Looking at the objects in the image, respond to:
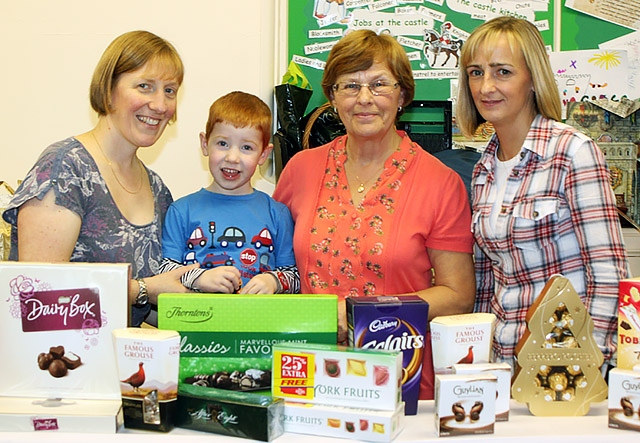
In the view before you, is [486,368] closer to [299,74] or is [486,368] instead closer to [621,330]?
[621,330]

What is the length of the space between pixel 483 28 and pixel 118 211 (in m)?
1.12

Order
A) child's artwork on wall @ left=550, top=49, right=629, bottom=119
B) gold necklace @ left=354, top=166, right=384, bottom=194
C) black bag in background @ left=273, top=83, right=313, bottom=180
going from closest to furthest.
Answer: gold necklace @ left=354, top=166, right=384, bottom=194
black bag in background @ left=273, top=83, right=313, bottom=180
child's artwork on wall @ left=550, top=49, right=629, bottom=119

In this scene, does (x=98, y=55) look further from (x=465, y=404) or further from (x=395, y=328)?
(x=465, y=404)

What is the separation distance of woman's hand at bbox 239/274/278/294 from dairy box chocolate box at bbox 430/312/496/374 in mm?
514

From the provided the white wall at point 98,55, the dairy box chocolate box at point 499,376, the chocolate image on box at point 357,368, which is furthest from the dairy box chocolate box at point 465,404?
the white wall at point 98,55

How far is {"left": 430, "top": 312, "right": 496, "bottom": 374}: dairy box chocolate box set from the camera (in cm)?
118

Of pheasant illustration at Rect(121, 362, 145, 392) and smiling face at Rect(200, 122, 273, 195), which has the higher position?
smiling face at Rect(200, 122, 273, 195)

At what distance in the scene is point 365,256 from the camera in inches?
70.9

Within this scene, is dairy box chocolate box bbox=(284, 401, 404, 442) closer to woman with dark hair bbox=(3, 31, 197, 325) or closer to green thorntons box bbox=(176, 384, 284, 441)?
green thorntons box bbox=(176, 384, 284, 441)

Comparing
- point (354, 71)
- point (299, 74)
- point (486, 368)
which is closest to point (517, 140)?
point (354, 71)

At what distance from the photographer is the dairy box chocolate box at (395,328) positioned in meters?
1.20

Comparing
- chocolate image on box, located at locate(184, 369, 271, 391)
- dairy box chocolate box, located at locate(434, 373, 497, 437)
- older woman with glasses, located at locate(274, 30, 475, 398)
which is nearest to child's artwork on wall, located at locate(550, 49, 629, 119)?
older woman with glasses, located at locate(274, 30, 475, 398)

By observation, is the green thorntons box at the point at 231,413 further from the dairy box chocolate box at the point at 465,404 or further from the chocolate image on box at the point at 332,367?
the dairy box chocolate box at the point at 465,404

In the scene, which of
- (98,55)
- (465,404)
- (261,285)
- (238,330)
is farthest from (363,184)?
(98,55)
